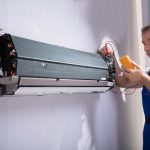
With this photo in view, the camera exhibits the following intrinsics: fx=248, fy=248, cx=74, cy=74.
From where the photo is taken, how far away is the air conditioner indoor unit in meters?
0.95

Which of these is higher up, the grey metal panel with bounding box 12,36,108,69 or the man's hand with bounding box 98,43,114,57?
the man's hand with bounding box 98,43,114,57

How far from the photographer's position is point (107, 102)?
1899 mm

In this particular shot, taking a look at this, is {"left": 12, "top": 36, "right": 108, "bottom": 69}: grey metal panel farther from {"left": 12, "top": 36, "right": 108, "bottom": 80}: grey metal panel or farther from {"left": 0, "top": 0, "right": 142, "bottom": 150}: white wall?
{"left": 0, "top": 0, "right": 142, "bottom": 150}: white wall

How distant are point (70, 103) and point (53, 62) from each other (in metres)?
0.49

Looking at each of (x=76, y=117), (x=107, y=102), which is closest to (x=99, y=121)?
(x=107, y=102)

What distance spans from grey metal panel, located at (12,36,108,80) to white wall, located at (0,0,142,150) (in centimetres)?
16

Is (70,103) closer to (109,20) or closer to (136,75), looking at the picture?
(136,75)

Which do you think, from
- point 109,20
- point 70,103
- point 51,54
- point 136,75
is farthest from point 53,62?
point 109,20

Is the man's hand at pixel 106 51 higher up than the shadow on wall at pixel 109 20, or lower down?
lower down

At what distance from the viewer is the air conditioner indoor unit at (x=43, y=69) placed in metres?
0.95

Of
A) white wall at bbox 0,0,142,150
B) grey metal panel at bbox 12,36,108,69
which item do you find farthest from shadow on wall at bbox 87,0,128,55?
grey metal panel at bbox 12,36,108,69

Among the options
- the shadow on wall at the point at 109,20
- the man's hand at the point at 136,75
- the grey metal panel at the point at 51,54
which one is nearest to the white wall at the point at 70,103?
the shadow on wall at the point at 109,20

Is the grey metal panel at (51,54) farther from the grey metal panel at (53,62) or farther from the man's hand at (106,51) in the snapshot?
the man's hand at (106,51)

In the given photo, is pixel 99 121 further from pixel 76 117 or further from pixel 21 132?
pixel 21 132
